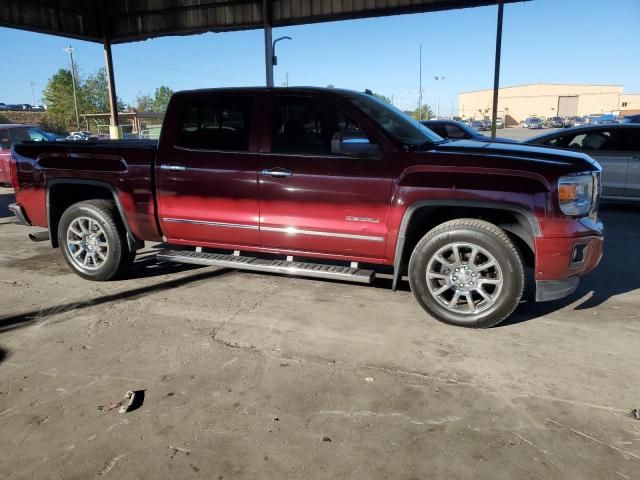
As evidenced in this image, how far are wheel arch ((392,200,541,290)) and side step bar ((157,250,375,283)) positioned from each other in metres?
0.36

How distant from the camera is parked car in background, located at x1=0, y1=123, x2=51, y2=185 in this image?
12102mm

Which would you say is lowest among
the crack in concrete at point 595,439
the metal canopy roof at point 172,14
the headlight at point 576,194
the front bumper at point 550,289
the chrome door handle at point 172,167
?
the crack in concrete at point 595,439

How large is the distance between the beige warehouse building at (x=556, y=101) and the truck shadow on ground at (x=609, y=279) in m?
111

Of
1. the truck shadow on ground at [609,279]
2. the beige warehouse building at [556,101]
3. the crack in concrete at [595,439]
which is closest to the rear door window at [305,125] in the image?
the truck shadow on ground at [609,279]

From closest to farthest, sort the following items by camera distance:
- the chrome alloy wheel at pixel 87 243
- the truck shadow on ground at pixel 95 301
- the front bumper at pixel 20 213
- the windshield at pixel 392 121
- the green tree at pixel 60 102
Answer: the truck shadow on ground at pixel 95 301, the windshield at pixel 392 121, the chrome alloy wheel at pixel 87 243, the front bumper at pixel 20 213, the green tree at pixel 60 102

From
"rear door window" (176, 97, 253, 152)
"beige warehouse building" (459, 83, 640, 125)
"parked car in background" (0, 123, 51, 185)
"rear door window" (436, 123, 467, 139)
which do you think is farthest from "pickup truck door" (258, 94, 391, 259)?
"beige warehouse building" (459, 83, 640, 125)

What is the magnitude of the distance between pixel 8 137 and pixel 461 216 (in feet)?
41.3

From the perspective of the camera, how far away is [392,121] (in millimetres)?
4473

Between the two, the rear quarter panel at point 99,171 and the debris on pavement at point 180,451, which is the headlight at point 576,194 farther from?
the rear quarter panel at point 99,171

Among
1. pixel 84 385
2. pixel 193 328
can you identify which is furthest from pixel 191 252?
pixel 84 385

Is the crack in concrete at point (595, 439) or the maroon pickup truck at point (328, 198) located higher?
the maroon pickup truck at point (328, 198)

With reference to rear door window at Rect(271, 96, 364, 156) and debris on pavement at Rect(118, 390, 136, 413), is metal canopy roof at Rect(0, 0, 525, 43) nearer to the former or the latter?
rear door window at Rect(271, 96, 364, 156)

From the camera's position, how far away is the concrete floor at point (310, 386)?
2.40 m

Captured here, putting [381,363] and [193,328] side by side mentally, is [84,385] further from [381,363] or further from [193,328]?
[381,363]
